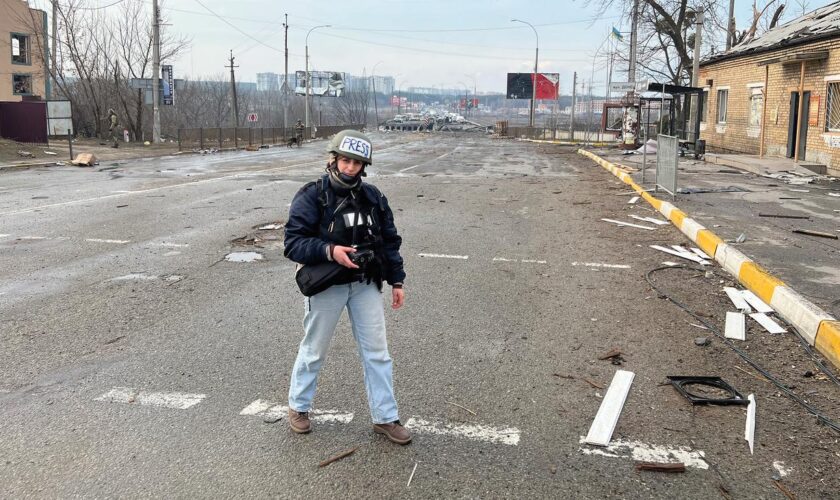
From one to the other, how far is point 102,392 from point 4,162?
22.3m

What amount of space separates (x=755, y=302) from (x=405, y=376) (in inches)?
155

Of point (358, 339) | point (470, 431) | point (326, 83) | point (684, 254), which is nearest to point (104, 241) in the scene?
point (358, 339)

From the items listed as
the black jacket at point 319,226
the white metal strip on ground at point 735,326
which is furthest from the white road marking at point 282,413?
the white metal strip on ground at point 735,326

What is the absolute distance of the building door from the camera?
21094 mm

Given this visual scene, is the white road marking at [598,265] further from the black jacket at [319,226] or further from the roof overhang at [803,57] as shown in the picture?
the roof overhang at [803,57]

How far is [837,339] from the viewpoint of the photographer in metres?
5.17

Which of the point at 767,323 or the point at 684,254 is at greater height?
the point at 684,254

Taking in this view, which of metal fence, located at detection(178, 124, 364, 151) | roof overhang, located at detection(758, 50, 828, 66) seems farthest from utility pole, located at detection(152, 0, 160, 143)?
roof overhang, located at detection(758, 50, 828, 66)

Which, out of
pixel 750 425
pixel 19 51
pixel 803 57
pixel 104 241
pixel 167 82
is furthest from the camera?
pixel 19 51

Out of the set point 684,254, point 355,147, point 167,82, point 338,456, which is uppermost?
point 167,82

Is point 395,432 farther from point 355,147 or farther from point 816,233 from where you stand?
point 816,233

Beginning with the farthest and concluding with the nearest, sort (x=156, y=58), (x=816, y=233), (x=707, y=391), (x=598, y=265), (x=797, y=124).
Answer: (x=156, y=58)
(x=797, y=124)
(x=816, y=233)
(x=598, y=265)
(x=707, y=391)

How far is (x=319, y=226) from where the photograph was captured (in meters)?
3.63

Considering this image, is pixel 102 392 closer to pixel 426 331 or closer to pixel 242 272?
pixel 426 331
